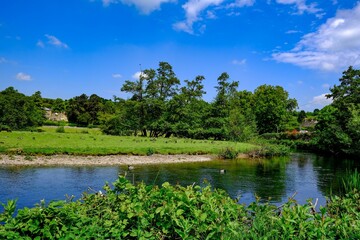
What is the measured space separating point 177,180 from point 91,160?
457 inches

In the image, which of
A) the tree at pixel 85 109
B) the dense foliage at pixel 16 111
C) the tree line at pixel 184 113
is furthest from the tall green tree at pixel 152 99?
the tree at pixel 85 109

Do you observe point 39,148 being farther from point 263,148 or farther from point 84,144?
point 263,148

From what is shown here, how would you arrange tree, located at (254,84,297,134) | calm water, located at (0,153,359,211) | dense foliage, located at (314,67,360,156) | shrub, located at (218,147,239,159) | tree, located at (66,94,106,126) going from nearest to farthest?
calm water, located at (0,153,359,211) < shrub, located at (218,147,239,159) < dense foliage, located at (314,67,360,156) < tree, located at (254,84,297,134) < tree, located at (66,94,106,126)

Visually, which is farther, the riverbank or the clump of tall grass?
the riverbank

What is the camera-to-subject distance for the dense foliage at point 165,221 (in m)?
3.77

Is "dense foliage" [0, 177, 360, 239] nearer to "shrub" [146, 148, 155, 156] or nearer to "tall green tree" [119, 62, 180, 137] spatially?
"shrub" [146, 148, 155, 156]

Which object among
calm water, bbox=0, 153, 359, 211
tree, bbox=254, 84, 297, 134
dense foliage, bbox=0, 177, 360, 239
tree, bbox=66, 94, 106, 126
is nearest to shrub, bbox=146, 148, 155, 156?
calm water, bbox=0, 153, 359, 211

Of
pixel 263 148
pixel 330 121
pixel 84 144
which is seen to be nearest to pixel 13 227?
pixel 84 144

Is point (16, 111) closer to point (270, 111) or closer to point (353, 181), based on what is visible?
point (270, 111)

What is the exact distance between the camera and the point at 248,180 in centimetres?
2373

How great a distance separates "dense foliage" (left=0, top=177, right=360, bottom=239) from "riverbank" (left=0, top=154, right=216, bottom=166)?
24.9 metres

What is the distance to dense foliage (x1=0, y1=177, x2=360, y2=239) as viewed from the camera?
3766 millimetres

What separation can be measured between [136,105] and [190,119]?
1111 centimetres

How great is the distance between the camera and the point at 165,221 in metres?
4.21
